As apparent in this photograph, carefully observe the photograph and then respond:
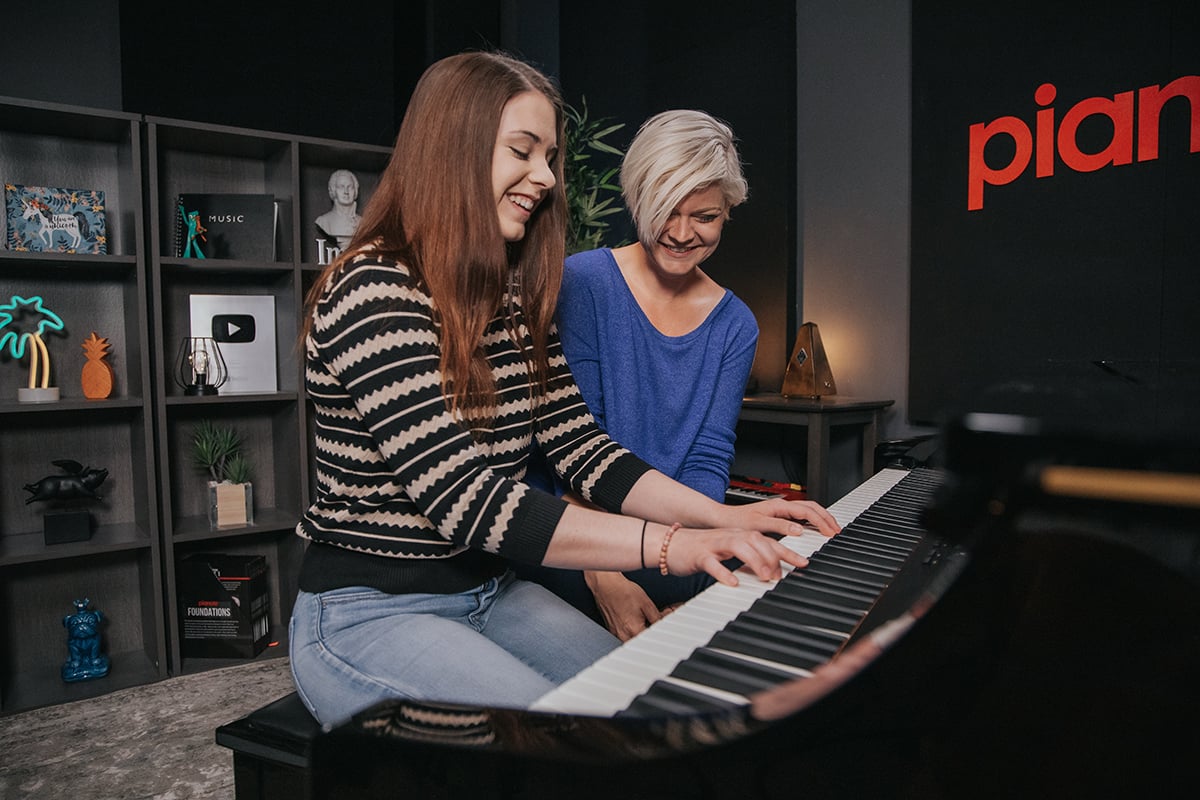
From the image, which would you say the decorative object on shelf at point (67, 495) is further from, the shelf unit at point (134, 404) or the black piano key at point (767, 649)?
the black piano key at point (767, 649)

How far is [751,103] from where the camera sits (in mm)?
3426

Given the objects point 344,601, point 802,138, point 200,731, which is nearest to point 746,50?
point 802,138

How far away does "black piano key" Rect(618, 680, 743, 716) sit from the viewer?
2.07 ft

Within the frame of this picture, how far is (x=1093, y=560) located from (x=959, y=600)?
0.09 metres

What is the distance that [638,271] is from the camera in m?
1.98

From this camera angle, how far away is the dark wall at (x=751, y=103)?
3.32m

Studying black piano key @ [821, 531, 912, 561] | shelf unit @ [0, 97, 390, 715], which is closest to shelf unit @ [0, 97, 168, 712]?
shelf unit @ [0, 97, 390, 715]

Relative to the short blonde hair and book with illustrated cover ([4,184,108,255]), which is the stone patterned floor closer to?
book with illustrated cover ([4,184,108,255])

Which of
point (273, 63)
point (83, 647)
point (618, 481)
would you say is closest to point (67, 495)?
point (83, 647)

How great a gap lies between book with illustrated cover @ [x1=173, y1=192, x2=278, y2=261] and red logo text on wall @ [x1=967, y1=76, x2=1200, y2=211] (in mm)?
2627

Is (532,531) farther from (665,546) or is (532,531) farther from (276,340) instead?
(276,340)

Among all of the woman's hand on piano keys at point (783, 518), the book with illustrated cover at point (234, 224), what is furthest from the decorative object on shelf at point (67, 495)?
the woman's hand on piano keys at point (783, 518)

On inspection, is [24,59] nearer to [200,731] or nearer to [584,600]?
[200,731]

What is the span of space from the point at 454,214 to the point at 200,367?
7.21ft
